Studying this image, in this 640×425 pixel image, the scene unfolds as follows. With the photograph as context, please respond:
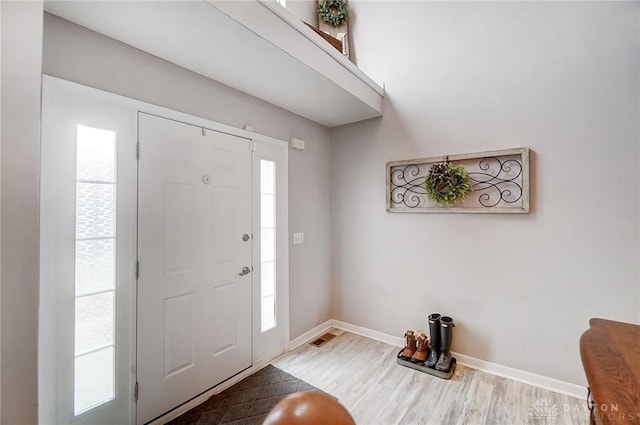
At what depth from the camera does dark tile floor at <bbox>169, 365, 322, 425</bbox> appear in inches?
72.1

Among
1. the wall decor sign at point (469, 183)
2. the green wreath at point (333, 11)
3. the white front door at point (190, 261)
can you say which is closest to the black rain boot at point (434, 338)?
the wall decor sign at point (469, 183)

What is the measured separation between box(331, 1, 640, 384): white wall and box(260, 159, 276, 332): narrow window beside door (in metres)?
1.00

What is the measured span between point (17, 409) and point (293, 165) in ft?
7.72

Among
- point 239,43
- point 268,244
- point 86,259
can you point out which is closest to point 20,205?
point 86,259

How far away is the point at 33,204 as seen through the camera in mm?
1001

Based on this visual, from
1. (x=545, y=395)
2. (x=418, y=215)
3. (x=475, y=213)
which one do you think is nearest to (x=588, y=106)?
(x=475, y=213)

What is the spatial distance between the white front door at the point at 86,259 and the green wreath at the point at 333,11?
2359mm

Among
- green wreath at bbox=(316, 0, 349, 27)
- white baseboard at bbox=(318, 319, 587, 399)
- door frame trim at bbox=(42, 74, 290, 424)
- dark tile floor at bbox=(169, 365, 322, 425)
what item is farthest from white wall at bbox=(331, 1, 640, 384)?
dark tile floor at bbox=(169, 365, 322, 425)

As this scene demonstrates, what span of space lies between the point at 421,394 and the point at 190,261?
1.97 metres

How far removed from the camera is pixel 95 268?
1549 mm

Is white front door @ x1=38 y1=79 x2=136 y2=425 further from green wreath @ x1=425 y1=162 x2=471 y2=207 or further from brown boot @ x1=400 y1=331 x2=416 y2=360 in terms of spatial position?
green wreath @ x1=425 y1=162 x2=471 y2=207

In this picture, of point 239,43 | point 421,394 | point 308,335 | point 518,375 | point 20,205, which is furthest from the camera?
point 308,335

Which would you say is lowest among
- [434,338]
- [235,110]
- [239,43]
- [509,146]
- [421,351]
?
[421,351]

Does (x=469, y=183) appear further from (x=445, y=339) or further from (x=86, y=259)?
(x=86, y=259)
